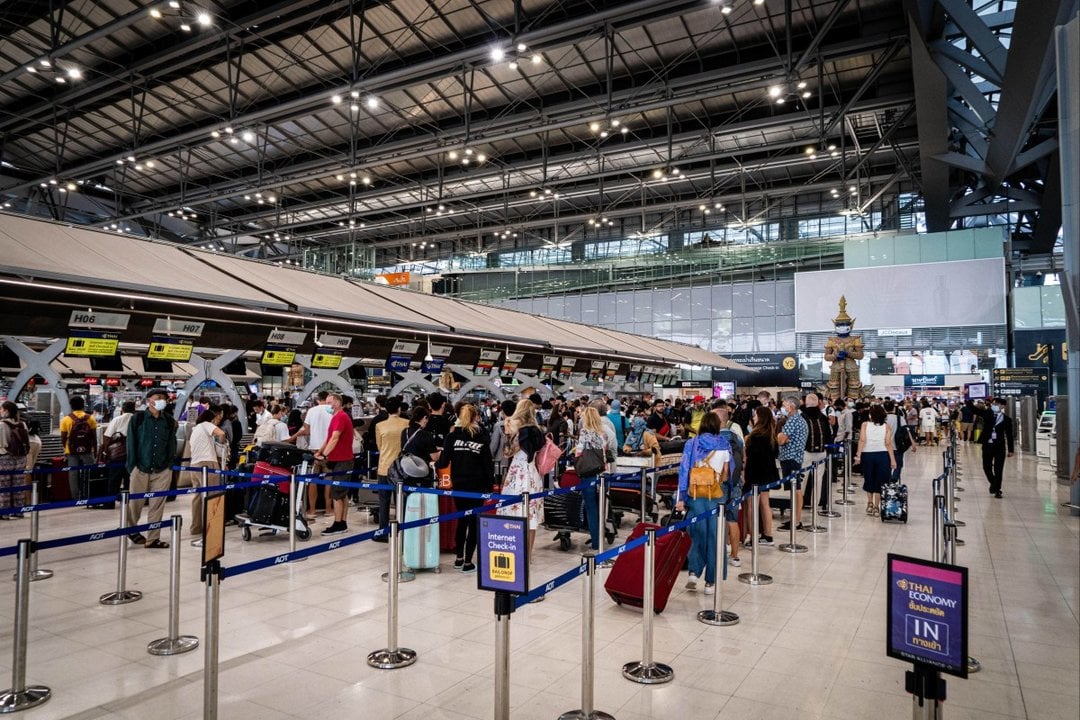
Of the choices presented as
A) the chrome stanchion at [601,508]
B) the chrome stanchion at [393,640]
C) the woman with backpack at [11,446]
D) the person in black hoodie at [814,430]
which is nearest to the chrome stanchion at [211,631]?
the chrome stanchion at [393,640]

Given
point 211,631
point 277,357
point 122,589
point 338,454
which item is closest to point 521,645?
point 211,631

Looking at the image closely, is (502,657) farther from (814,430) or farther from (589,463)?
(814,430)

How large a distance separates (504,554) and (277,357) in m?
7.71

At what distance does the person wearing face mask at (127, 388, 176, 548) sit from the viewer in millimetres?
7754

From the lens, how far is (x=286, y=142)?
2461 centimetres

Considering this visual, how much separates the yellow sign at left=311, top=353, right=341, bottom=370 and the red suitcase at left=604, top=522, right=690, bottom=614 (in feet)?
Answer: 22.1

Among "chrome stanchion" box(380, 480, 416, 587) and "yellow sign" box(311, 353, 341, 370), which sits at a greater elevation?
"yellow sign" box(311, 353, 341, 370)

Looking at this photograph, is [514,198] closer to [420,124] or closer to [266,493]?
[420,124]

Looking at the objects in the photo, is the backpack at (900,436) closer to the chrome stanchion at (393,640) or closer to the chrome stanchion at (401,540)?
the chrome stanchion at (401,540)

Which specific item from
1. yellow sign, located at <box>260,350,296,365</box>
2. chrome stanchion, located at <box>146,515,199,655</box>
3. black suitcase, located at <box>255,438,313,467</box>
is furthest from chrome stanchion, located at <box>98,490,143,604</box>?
yellow sign, located at <box>260,350,296,365</box>

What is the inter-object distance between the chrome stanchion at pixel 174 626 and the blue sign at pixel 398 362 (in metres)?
7.52

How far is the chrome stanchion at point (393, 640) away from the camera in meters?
4.48

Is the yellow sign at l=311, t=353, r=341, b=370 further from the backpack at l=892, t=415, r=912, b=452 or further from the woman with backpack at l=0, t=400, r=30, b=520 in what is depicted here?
the backpack at l=892, t=415, r=912, b=452

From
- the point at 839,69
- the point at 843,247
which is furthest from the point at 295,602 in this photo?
the point at 843,247
